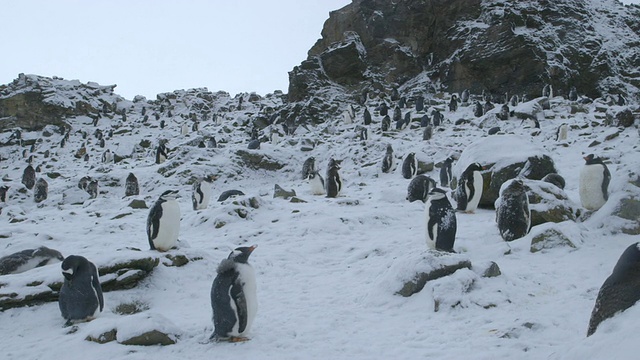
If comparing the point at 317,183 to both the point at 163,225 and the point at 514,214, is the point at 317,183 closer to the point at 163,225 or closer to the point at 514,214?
the point at 163,225

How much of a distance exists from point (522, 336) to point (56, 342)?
4.81m

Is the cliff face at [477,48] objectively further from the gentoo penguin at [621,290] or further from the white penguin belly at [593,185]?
the gentoo penguin at [621,290]

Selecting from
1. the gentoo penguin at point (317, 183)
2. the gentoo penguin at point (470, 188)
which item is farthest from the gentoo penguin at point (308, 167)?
the gentoo penguin at point (470, 188)

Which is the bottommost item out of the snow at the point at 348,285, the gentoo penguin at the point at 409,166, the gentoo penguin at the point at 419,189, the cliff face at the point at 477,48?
the snow at the point at 348,285

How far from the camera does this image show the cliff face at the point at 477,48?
3312cm

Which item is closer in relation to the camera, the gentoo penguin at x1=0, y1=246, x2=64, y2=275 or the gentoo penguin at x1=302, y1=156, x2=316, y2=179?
the gentoo penguin at x1=0, y1=246, x2=64, y2=275

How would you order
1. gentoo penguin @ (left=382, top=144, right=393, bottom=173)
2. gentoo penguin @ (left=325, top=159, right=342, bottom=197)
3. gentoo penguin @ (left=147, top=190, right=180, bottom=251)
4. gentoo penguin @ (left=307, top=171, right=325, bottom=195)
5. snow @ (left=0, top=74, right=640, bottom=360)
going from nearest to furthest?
snow @ (left=0, top=74, right=640, bottom=360), gentoo penguin @ (left=147, top=190, right=180, bottom=251), gentoo penguin @ (left=325, top=159, right=342, bottom=197), gentoo penguin @ (left=307, top=171, right=325, bottom=195), gentoo penguin @ (left=382, top=144, right=393, bottom=173)

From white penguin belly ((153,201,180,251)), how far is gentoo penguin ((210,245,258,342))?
9.90 ft

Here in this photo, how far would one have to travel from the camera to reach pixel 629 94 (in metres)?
32.1

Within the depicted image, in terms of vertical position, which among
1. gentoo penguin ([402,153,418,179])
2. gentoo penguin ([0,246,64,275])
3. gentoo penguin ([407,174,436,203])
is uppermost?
gentoo penguin ([402,153,418,179])

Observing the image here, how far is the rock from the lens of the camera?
657 centimetres

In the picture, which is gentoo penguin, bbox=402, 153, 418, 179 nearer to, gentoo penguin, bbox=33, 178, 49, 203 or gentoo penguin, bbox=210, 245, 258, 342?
gentoo penguin, bbox=210, 245, 258, 342

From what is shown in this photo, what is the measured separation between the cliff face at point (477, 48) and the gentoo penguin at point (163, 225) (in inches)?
1163

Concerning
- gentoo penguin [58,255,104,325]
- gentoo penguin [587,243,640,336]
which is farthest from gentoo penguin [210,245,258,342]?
gentoo penguin [587,243,640,336]
